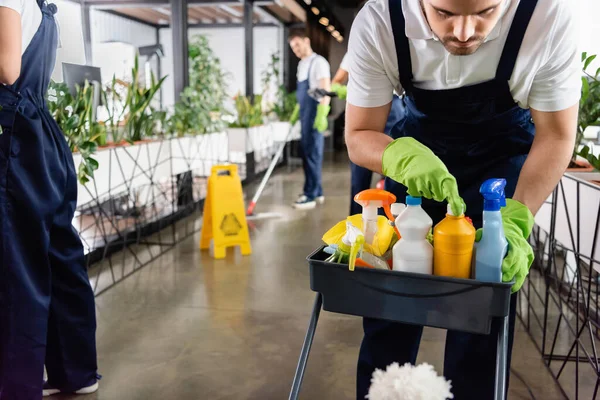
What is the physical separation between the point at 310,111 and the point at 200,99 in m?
0.98

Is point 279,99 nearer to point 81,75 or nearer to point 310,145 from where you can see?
point 310,145

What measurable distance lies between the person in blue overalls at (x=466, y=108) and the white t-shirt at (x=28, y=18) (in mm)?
836

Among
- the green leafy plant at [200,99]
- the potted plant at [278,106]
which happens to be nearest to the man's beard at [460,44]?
the green leafy plant at [200,99]

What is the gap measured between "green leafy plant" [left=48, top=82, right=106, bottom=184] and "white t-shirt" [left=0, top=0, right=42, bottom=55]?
1.57 feet

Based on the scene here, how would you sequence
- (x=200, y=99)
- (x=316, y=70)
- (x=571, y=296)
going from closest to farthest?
1. (x=571, y=296)
2. (x=200, y=99)
3. (x=316, y=70)

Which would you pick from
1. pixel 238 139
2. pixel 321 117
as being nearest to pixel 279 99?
pixel 238 139

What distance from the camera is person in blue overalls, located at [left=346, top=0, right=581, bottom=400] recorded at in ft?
3.16

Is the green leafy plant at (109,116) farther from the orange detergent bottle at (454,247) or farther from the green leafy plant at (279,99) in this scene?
the green leafy plant at (279,99)

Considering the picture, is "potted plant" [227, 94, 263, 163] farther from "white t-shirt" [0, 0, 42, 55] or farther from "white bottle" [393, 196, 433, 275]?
"white bottle" [393, 196, 433, 275]

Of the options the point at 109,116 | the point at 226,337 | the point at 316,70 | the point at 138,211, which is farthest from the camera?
the point at 316,70

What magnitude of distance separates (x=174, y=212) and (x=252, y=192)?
1.61 meters

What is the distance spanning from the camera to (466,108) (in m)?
1.21

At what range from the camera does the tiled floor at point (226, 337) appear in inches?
73.0

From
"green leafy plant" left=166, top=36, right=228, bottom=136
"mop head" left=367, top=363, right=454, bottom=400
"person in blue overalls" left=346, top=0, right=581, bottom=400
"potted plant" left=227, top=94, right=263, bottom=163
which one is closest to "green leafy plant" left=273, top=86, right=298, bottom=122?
"potted plant" left=227, top=94, right=263, bottom=163
